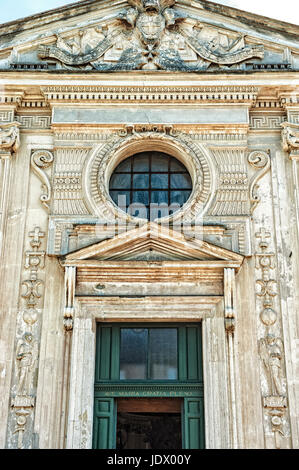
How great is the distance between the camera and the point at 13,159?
1436 cm

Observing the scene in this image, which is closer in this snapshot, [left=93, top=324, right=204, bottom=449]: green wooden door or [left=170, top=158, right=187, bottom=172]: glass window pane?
[left=93, top=324, right=204, bottom=449]: green wooden door

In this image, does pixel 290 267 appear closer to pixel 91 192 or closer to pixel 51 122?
pixel 91 192

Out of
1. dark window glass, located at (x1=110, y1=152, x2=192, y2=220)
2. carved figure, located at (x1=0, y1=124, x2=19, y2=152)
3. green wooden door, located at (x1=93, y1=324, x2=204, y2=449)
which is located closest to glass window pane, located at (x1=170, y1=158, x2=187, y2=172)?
dark window glass, located at (x1=110, y1=152, x2=192, y2=220)

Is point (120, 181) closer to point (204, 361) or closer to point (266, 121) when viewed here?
point (266, 121)

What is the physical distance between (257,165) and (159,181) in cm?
177

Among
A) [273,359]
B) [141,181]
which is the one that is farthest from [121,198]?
[273,359]

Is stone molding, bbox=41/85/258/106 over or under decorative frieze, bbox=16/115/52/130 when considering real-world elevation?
over

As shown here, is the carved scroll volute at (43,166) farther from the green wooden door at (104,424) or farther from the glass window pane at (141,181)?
the green wooden door at (104,424)

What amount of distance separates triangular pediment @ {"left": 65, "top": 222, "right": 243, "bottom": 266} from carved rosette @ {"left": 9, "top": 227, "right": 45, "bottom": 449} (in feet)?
2.27

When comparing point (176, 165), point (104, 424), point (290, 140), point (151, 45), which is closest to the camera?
point (104, 424)

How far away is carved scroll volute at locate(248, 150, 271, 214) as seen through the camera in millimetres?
14023

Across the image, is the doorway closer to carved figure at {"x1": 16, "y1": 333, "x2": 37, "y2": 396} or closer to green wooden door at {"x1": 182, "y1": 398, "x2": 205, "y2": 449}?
green wooden door at {"x1": 182, "y1": 398, "x2": 205, "y2": 449}

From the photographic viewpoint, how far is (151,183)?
14.4 meters

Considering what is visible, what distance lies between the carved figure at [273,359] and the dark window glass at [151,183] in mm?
2917
